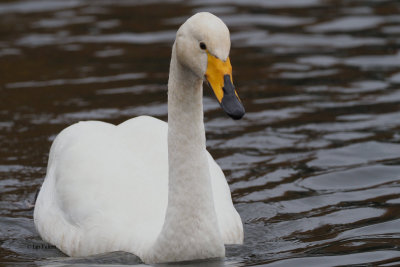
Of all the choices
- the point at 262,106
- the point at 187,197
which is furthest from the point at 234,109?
the point at 262,106

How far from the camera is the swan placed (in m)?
6.25

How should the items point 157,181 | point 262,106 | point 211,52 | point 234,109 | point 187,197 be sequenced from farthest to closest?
point 262,106
point 157,181
point 187,197
point 211,52
point 234,109

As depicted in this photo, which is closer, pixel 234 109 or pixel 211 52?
pixel 234 109

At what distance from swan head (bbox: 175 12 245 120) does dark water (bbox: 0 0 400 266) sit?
1.39 metres

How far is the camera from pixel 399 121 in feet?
35.5

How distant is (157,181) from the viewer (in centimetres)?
761

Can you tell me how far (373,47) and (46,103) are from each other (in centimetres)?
480

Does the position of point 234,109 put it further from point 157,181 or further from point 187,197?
point 157,181

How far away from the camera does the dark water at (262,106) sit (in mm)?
7934

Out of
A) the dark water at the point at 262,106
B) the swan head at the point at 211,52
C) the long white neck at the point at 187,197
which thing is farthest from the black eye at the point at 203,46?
the dark water at the point at 262,106

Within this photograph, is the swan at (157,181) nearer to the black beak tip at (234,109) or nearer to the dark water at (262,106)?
the black beak tip at (234,109)

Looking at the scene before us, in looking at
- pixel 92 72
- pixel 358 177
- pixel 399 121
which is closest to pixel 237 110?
pixel 358 177

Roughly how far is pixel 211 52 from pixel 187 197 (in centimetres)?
111

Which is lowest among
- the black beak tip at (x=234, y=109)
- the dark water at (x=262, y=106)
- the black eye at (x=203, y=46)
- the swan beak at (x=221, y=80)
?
the dark water at (x=262, y=106)
